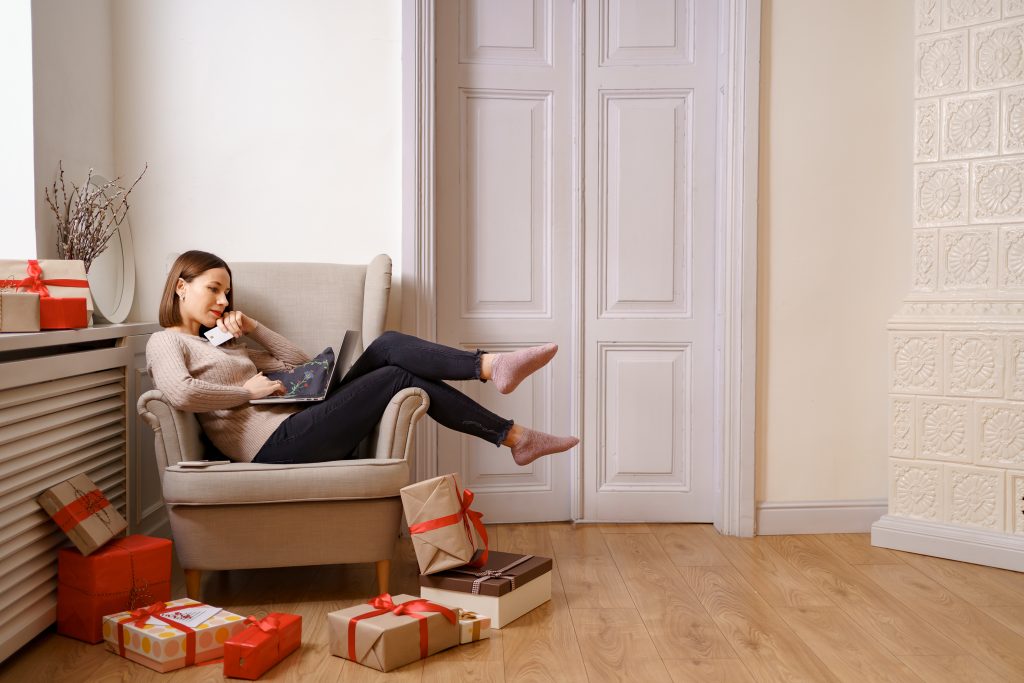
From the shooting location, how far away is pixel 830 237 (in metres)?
3.13

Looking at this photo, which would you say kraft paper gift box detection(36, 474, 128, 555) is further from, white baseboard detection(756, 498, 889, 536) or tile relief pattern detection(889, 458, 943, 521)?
tile relief pattern detection(889, 458, 943, 521)

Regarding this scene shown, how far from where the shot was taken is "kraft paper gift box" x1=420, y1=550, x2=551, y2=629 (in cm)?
222

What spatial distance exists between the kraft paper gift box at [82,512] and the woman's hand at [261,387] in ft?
1.54

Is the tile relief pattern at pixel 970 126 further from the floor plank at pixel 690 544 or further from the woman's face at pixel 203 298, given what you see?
the woman's face at pixel 203 298

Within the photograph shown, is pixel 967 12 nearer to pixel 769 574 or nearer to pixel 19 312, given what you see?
pixel 769 574

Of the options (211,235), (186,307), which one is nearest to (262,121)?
(211,235)

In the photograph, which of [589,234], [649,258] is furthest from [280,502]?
[649,258]

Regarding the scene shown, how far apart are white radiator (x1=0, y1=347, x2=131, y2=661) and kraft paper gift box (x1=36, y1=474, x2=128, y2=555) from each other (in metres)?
0.03

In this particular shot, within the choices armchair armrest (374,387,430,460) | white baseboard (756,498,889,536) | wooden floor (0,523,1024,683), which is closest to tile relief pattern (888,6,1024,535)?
white baseboard (756,498,889,536)

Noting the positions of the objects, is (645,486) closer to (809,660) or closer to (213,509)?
(809,660)

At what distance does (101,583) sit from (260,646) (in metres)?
0.50

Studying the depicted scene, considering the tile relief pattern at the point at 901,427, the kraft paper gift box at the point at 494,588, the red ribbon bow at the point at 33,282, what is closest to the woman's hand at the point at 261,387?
the red ribbon bow at the point at 33,282

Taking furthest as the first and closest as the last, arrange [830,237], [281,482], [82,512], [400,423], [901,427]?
[830,237], [901,427], [400,423], [281,482], [82,512]

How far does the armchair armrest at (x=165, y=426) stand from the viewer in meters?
2.30
